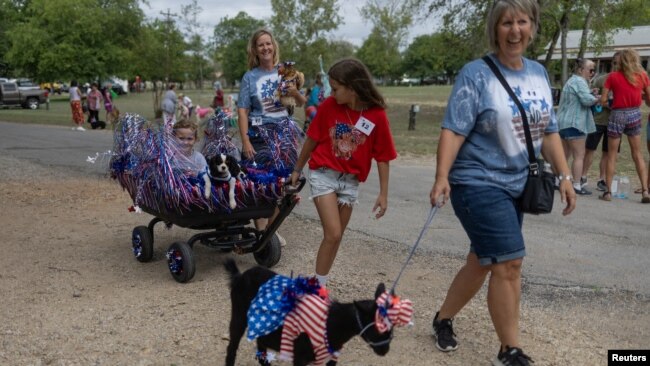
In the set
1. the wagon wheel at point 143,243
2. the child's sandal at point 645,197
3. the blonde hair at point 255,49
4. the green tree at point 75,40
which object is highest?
the green tree at point 75,40

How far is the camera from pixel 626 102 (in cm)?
820

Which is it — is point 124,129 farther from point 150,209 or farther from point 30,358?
point 30,358

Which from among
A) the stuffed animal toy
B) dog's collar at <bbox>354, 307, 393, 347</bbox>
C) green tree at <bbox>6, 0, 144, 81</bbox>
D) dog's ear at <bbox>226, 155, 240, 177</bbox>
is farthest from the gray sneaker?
green tree at <bbox>6, 0, 144, 81</bbox>

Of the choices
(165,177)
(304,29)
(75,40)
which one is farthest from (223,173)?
(75,40)

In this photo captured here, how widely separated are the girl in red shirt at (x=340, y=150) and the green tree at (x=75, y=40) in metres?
48.2

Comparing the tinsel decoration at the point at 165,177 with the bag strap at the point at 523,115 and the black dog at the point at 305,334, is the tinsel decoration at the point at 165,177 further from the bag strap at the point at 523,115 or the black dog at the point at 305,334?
the bag strap at the point at 523,115

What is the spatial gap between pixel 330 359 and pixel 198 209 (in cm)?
218

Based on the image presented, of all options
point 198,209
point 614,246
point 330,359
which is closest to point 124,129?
point 198,209

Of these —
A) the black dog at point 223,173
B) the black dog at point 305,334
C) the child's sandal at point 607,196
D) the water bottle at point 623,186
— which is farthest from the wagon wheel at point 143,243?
the water bottle at point 623,186

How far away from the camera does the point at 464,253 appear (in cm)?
577

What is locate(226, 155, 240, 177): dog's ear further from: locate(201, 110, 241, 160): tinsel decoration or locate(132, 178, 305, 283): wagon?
locate(201, 110, 241, 160): tinsel decoration

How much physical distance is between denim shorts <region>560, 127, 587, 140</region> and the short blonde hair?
5.70 metres

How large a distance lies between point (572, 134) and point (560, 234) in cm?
250

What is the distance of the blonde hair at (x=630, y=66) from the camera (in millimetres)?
8102
